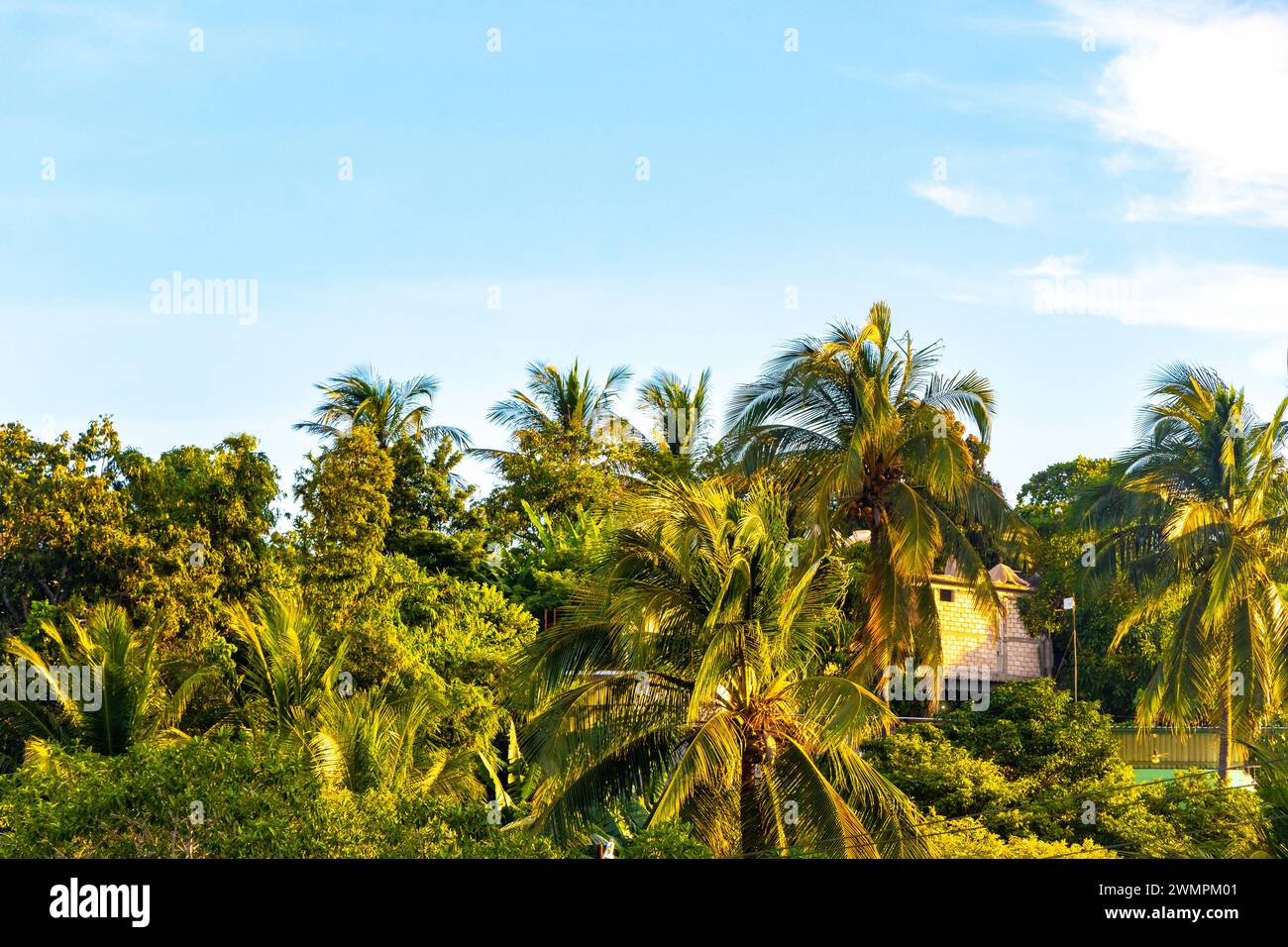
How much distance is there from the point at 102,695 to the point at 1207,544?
826 inches

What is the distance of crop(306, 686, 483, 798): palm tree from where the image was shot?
20438 millimetres

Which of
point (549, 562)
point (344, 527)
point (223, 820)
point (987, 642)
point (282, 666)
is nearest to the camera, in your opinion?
point (223, 820)

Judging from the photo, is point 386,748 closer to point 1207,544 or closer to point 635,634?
point 635,634

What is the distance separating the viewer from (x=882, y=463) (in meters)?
23.0

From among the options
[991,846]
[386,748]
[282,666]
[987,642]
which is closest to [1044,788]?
[991,846]

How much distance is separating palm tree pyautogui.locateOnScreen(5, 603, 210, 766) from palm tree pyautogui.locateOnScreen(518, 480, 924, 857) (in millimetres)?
8021

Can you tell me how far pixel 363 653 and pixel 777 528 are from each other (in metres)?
11.0

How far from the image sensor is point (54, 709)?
22250 millimetres

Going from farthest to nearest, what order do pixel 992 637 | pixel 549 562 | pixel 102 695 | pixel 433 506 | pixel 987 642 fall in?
pixel 987 642 < pixel 992 637 < pixel 433 506 < pixel 549 562 < pixel 102 695

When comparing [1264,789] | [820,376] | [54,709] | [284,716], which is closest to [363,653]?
[284,716]

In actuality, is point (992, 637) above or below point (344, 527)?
below

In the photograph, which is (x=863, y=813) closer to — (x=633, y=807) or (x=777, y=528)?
(x=777, y=528)

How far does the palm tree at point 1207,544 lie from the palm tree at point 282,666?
16347 mm

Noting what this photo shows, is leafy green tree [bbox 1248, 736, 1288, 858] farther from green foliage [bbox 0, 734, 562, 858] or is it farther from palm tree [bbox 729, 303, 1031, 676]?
palm tree [bbox 729, 303, 1031, 676]
